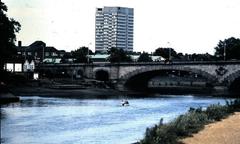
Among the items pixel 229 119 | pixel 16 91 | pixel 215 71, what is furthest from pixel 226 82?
pixel 229 119

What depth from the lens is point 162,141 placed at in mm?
27297

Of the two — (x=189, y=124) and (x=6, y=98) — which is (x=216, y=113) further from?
(x=6, y=98)

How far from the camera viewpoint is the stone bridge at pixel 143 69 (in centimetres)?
14365

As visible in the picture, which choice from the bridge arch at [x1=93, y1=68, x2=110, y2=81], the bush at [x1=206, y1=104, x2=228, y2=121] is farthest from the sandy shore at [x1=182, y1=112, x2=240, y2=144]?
the bridge arch at [x1=93, y1=68, x2=110, y2=81]

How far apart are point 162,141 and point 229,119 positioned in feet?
53.2

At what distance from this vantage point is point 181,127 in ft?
108

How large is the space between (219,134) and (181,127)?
1965 mm

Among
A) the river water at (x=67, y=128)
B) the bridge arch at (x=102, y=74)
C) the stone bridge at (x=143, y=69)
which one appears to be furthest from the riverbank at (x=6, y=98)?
the bridge arch at (x=102, y=74)

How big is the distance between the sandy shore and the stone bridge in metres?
104

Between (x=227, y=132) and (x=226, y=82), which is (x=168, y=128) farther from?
(x=226, y=82)

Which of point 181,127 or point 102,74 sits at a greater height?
point 102,74

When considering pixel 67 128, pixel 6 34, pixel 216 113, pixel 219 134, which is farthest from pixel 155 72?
pixel 219 134

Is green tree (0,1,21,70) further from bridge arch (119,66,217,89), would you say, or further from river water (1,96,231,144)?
bridge arch (119,66,217,89)

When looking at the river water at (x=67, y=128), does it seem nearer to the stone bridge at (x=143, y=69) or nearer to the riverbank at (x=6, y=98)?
the riverbank at (x=6, y=98)
